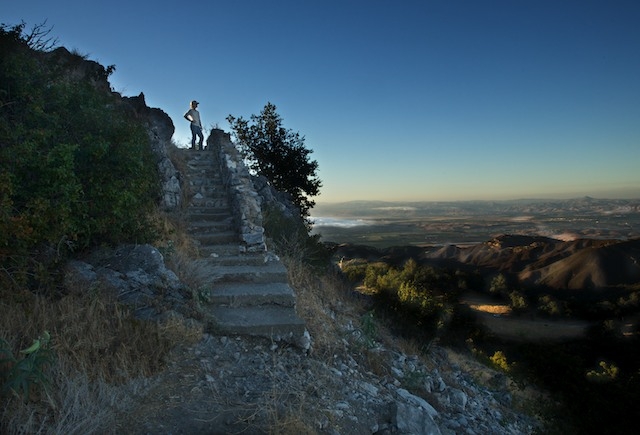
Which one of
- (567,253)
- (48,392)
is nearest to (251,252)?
(48,392)

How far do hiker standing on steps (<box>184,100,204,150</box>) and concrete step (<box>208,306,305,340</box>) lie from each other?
359 inches

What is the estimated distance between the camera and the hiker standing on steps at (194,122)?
12.7 meters

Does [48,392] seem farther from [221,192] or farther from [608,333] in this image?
[608,333]

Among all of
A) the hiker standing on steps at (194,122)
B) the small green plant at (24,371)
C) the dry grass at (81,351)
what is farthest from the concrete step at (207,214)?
the small green plant at (24,371)

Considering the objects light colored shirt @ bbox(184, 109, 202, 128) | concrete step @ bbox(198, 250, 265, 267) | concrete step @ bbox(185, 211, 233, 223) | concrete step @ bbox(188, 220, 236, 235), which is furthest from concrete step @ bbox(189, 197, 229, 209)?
light colored shirt @ bbox(184, 109, 202, 128)

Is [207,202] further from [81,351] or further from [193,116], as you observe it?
[81,351]

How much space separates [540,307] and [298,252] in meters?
17.6

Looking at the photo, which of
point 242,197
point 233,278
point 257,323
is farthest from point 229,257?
point 257,323

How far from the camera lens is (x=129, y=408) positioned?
9.45 ft

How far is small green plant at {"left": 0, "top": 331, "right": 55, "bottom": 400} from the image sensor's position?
2.48m

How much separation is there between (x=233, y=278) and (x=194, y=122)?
829 cm

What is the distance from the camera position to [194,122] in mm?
12844

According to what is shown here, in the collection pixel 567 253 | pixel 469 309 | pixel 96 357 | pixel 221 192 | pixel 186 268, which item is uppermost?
pixel 221 192

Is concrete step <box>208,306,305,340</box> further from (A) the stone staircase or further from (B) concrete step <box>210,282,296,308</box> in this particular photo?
(B) concrete step <box>210,282,296,308</box>
